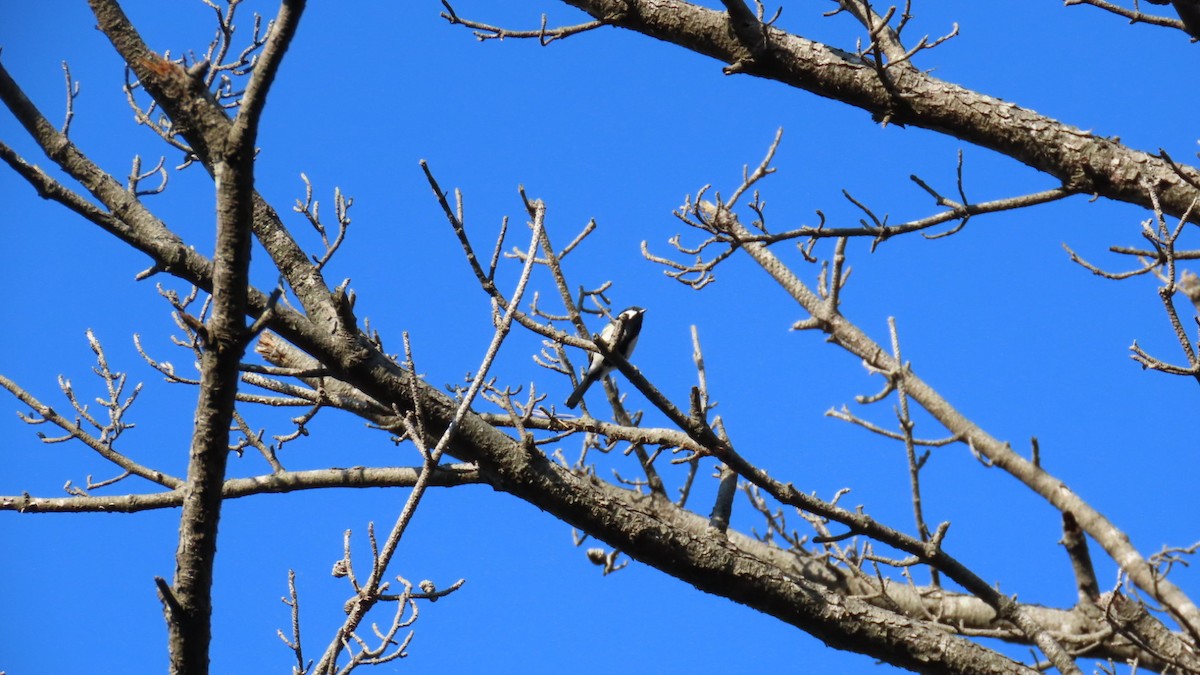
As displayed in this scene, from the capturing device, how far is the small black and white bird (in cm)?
347

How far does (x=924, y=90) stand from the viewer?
3686mm

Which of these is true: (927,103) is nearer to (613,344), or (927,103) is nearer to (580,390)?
(613,344)

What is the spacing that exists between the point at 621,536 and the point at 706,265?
1.27 meters

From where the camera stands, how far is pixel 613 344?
10.1 feet

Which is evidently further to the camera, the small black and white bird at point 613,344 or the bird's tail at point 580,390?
the bird's tail at point 580,390

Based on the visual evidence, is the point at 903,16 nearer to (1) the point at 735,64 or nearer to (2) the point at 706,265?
(1) the point at 735,64

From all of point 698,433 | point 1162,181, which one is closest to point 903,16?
point 1162,181

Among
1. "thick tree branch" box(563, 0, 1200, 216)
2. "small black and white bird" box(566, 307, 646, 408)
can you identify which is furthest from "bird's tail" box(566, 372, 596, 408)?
"thick tree branch" box(563, 0, 1200, 216)

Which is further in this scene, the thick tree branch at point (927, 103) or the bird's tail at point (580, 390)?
the bird's tail at point (580, 390)

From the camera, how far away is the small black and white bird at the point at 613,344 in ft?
11.4

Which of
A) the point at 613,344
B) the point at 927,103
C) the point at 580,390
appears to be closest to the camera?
the point at 613,344

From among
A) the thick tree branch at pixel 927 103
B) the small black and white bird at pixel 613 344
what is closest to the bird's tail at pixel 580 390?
the small black and white bird at pixel 613 344

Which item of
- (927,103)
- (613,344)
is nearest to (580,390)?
(613,344)

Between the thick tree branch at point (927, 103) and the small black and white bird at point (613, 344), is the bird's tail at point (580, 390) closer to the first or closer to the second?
the small black and white bird at point (613, 344)
